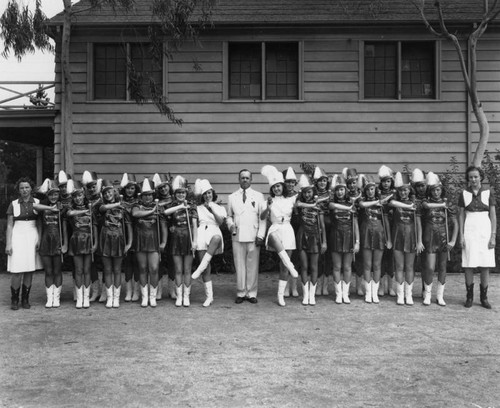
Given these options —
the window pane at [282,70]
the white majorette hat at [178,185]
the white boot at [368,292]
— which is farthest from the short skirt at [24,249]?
the window pane at [282,70]

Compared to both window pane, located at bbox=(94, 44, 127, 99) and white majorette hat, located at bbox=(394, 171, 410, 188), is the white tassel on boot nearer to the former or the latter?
white majorette hat, located at bbox=(394, 171, 410, 188)

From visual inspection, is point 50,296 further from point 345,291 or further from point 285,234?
point 345,291

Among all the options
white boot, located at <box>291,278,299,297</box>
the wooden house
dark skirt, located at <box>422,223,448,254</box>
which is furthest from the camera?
the wooden house

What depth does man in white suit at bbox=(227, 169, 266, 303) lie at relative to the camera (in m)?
7.82

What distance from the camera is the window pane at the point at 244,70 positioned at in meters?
12.8

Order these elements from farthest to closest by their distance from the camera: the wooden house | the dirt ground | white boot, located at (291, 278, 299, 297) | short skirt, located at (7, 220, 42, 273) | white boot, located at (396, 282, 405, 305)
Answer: the wooden house < white boot, located at (291, 278, 299, 297) < white boot, located at (396, 282, 405, 305) < short skirt, located at (7, 220, 42, 273) < the dirt ground

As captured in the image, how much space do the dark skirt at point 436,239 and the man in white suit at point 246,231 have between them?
249 centimetres

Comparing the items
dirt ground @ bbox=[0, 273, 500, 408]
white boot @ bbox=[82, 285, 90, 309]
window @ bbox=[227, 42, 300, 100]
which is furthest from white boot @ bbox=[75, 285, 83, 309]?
window @ bbox=[227, 42, 300, 100]

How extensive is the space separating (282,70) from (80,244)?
289 inches

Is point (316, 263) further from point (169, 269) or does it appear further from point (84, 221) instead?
point (84, 221)

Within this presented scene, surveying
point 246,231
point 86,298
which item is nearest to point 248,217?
point 246,231

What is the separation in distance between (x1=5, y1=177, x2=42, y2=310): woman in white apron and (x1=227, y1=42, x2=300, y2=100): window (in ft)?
21.2

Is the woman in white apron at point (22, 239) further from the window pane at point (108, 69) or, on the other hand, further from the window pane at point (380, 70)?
the window pane at point (380, 70)

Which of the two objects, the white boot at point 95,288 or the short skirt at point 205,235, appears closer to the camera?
the short skirt at point 205,235
